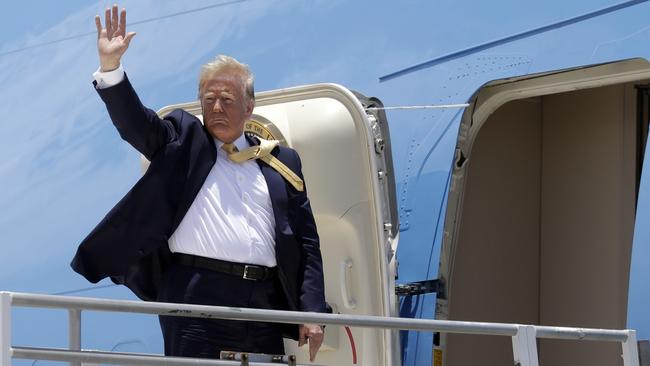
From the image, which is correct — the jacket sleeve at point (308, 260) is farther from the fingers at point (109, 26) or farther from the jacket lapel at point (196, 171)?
the fingers at point (109, 26)

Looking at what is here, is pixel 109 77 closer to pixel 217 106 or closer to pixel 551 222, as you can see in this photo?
pixel 217 106

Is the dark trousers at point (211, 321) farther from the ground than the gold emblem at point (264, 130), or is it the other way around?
the gold emblem at point (264, 130)

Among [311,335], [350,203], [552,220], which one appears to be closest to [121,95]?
[311,335]

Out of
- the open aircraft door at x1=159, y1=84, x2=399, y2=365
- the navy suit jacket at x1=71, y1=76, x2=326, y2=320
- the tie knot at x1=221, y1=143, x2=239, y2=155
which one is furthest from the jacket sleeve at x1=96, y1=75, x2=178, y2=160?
the open aircraft door at x1=159, y1=84, x2=399, y2=365

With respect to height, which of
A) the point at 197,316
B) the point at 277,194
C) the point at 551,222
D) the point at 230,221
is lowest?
the point at 197,316

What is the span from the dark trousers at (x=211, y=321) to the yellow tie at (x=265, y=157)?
374 mm

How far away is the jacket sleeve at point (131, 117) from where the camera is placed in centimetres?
347

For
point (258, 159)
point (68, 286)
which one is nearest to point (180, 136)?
point (258, 159)

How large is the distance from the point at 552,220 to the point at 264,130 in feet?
5.46

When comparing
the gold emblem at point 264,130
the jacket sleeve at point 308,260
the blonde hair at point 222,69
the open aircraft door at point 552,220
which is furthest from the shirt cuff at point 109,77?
the open aircraft door at point 552,220

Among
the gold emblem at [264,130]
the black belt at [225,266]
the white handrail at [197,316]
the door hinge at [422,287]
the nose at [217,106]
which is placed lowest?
the white handrail at [197,316]

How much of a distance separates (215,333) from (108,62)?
88cm

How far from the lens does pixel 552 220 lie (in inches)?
210

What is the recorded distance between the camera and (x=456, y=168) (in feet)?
14.1
